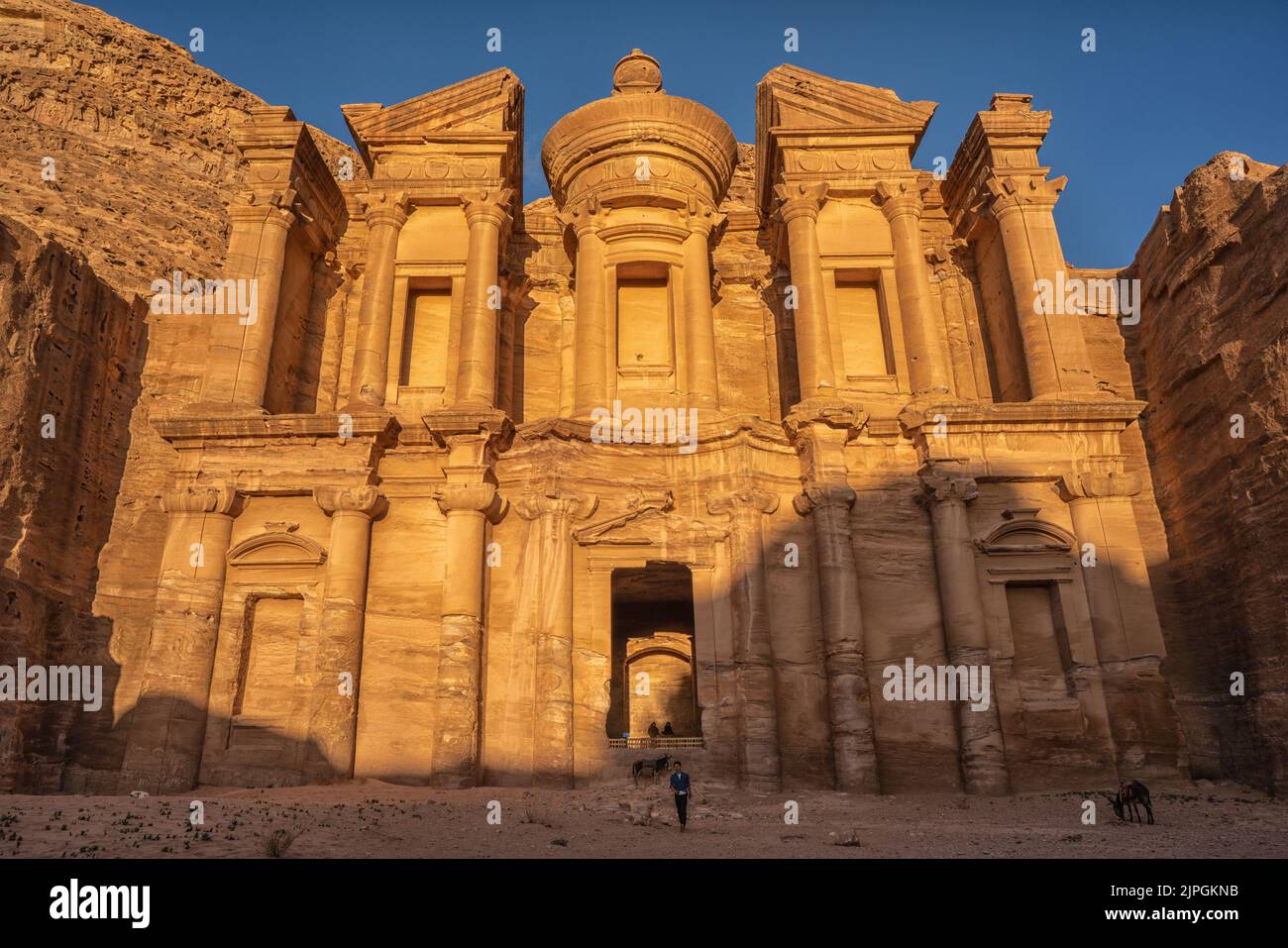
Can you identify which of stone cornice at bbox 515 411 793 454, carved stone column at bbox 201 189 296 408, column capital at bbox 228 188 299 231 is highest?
column capital at bbox 228 188 299 231

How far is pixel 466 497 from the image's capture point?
59.4ft

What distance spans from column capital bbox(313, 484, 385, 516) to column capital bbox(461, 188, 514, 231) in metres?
7.38

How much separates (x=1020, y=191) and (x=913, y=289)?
360 centimetres

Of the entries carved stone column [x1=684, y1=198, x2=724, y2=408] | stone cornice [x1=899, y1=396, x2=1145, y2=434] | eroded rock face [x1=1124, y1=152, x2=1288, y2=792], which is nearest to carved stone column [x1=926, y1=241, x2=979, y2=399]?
stone cornice [x1=899, y1=396, x2=1145, y2=434]

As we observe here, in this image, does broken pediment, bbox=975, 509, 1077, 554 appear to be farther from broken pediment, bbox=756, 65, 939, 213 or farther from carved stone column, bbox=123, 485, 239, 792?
carved stone column, bbox=123, 485, 239, 792

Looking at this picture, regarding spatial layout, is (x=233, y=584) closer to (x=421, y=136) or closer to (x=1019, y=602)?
(x=421, y=136)

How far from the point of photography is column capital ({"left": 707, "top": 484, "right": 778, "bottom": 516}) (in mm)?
18594

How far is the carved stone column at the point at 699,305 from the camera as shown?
2083 cm

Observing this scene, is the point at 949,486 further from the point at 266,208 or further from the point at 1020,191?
the point at 266,208

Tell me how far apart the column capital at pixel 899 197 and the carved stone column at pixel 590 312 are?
6967mm

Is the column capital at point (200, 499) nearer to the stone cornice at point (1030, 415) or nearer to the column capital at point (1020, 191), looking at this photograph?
the stone cornice at point (1030, 415)

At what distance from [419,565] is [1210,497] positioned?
1653 centimetres

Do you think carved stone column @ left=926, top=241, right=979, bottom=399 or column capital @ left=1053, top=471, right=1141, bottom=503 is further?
Result: carved stone column @ left=926, top=241, right=979, bottom=399

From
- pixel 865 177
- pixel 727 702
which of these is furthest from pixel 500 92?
pixel 727 702
